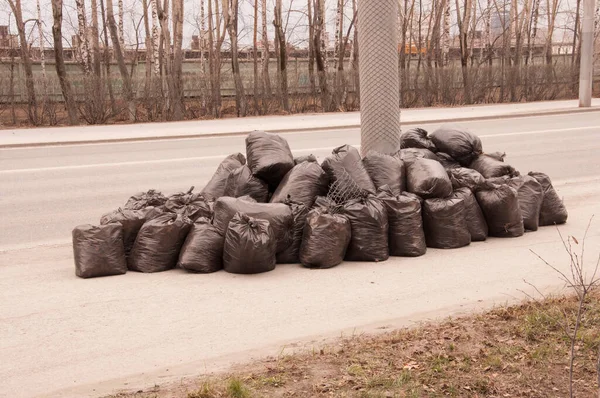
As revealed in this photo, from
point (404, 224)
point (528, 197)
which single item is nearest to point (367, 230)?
point (404, 224)

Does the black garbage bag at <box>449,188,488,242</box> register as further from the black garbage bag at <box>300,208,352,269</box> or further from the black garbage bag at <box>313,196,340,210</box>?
the black garbage bag at <box>300,208,352,269</box>

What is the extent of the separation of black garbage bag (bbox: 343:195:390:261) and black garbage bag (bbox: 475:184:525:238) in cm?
119

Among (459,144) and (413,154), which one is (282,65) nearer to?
(459,144)

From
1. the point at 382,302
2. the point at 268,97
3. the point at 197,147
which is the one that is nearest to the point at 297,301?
the point at 382,302

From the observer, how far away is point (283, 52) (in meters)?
29.6

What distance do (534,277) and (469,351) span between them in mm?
1862

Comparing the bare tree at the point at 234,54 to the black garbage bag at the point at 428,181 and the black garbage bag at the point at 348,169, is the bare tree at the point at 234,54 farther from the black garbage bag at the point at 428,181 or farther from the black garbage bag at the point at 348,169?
the black garbage bag at the point at 428,181

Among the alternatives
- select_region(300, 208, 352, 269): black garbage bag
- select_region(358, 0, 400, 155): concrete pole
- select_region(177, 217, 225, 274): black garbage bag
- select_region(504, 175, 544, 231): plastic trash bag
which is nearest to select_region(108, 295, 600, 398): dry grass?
select_region(300, 208, 352, 269): black garbage bag

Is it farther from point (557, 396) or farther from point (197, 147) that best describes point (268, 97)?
point (557, 396)

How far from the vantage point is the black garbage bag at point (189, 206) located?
630cm

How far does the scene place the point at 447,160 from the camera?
7863mm

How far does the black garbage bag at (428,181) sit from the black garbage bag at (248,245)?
1.54m

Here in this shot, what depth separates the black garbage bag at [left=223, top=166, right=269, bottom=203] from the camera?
6.78 m

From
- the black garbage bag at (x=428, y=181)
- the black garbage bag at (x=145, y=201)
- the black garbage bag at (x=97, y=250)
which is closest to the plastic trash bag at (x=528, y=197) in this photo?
the black garbage bag at (x=428, y=181)
